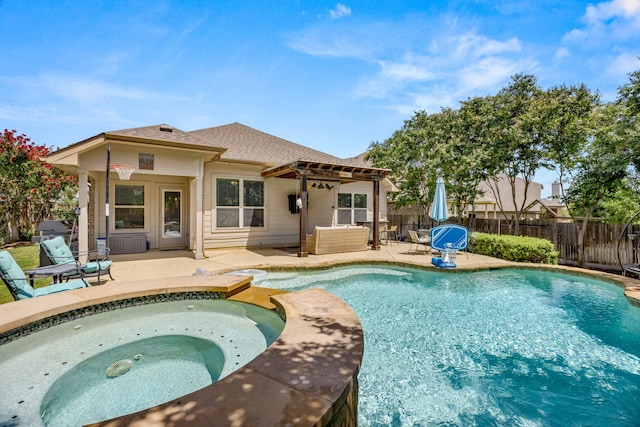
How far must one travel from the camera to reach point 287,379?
6.36 ft

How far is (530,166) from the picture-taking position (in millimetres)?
10898

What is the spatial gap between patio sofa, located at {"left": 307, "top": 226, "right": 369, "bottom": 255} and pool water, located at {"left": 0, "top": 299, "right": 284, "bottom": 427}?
5.03m

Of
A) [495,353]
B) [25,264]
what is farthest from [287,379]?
[25,264]

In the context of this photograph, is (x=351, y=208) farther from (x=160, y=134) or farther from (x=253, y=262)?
(x=160, y=134)

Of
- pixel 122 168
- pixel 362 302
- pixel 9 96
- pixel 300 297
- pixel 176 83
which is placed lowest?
pixel 362 302

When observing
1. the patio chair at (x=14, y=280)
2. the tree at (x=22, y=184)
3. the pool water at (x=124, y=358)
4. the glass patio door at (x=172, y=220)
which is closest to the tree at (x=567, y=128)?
the pool water at (x=124, y=358)

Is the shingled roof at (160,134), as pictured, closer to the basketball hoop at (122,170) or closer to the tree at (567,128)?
the basketball hoop at (122,170)

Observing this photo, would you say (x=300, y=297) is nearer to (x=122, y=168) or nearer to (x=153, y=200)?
(x=122, y=168)

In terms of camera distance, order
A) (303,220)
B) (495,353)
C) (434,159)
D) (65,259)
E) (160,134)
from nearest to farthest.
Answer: (495,353) < (65,259) < (160,134) < (303,220) < (434,159)

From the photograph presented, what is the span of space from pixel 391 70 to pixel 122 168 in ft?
29.8

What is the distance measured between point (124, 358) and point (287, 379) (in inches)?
98.2

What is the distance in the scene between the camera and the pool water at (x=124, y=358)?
2479 mm

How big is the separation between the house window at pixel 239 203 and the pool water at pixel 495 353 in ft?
14.0

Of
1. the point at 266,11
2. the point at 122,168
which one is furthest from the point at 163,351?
the point at 266,11
